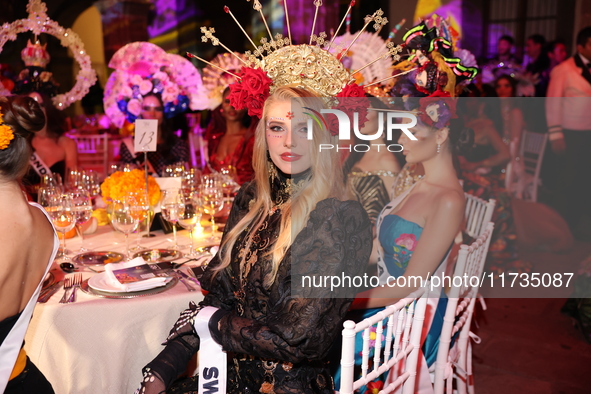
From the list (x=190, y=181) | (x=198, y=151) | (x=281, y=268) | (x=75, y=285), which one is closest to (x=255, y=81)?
(x=281, y=268)

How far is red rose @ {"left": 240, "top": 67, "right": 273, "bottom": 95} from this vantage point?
6.00ft

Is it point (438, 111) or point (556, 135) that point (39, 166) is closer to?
point (438, 111)

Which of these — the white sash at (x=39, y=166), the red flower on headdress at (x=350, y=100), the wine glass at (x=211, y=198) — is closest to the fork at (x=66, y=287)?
the wine glass at (x=211, y=198)

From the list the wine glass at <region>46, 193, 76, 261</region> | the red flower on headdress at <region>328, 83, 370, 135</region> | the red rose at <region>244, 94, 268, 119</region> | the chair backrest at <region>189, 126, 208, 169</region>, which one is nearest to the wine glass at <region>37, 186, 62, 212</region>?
the wine glass at <region>46, 193, 76, 261</region>

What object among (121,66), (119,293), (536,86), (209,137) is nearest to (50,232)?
(119,293)

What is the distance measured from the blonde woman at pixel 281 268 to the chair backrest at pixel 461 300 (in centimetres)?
44

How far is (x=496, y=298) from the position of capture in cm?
456

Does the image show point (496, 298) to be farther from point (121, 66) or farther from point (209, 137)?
point (121, 66)

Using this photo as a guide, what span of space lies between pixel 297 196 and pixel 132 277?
0.72 metres

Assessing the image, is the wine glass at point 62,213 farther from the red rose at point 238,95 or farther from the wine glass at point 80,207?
the red rose at point 238,95

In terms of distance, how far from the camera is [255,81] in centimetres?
183

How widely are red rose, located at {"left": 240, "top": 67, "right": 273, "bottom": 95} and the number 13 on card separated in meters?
1.04

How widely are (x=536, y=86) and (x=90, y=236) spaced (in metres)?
7.15

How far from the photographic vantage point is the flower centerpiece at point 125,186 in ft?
8.26
